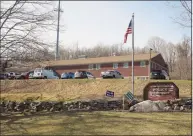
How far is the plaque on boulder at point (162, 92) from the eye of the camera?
17633 mm

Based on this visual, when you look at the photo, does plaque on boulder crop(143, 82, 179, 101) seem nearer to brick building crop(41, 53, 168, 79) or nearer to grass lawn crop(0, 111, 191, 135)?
grass lawn crop(0, 111, 191, 135)

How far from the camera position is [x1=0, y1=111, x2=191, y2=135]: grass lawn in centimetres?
1152

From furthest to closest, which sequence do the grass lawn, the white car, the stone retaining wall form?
the white car
the stone retaining wall
the grass lawn

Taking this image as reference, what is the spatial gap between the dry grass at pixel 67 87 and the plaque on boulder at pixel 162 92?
6496 millimetres

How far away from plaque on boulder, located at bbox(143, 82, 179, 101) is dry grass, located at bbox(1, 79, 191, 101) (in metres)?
6.50

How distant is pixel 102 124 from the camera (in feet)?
41.6

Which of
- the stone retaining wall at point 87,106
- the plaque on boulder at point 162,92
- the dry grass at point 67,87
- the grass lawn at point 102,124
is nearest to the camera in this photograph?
the grass lawn at point 102,124

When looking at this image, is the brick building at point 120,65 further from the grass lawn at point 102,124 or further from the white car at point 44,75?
the grass lawn at point 102,124

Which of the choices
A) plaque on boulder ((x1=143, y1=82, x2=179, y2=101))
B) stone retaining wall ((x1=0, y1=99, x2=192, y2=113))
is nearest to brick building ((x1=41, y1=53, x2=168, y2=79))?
stone retaining wall ((x1=0, y1=99, x2=192, y2=113))

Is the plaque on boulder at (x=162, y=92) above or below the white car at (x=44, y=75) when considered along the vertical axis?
below

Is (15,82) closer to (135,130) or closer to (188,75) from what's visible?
(135,130)

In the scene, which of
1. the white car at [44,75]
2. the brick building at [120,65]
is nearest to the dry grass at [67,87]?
the white car at [44,75]

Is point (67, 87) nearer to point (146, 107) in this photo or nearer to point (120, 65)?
point (146, 107)

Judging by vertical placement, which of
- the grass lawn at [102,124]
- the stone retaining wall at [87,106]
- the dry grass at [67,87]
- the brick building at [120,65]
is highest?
the brick building at [120,65]
